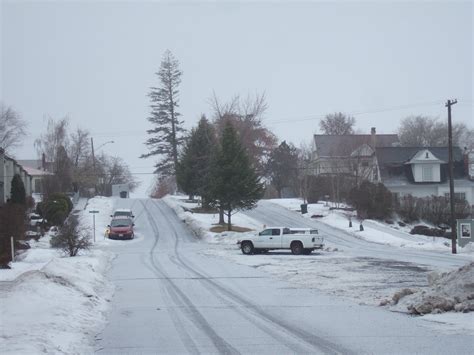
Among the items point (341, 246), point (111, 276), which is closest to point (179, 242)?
point (341, 246)

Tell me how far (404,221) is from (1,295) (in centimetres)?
4806

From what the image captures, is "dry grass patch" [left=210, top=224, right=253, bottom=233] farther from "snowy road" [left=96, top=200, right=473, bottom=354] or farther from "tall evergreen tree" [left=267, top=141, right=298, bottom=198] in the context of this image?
"tall evergreen tree" [left=267, top=141, right=298, bottom=198]

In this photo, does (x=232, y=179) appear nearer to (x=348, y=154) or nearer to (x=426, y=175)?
(x=426, y=175)

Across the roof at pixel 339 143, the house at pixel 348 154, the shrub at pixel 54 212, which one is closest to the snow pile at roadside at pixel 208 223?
the shrub at pixel 54 212

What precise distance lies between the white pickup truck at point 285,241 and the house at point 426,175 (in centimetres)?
3313

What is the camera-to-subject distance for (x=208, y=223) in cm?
5766

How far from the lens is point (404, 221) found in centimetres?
5841

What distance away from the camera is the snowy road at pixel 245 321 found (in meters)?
10.7

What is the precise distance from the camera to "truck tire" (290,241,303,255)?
36875 millimetres

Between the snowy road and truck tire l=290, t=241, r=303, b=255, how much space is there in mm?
12786

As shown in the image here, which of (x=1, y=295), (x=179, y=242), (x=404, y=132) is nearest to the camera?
(x=1, y=295)

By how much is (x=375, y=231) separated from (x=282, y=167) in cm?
4404

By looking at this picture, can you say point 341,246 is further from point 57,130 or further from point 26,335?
point 57,130

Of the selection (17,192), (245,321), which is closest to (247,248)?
(17,192)
